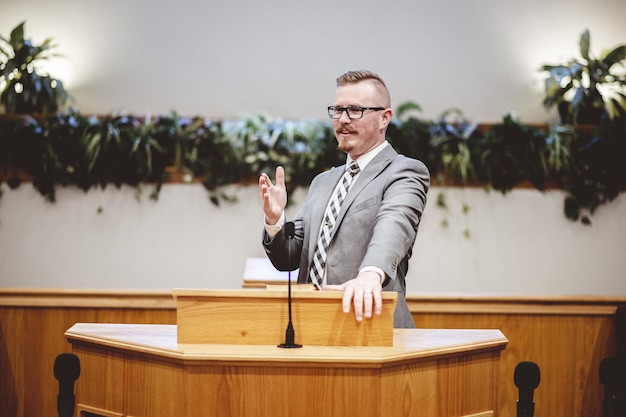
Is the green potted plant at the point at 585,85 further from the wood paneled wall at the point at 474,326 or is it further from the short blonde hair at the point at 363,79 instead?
the short blonde hair at the point at 363,79

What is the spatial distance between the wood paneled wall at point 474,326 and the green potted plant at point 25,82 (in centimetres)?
149

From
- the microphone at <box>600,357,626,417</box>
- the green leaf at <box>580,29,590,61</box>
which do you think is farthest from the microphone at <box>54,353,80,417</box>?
the green leaf at <box>580,29,590,61</box>

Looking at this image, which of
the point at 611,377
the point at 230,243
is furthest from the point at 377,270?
the point at 230,243

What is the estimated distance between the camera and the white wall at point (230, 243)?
16.6ft

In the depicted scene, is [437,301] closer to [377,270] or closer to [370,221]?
[370,221]

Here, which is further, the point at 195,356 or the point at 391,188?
the point at 391,188

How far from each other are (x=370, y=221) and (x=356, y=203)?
0.29 ft

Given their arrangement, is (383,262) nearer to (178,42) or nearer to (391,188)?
(391,188)

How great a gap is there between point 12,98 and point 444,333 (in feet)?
12.7

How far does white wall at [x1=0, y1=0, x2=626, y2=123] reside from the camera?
5.58 meters

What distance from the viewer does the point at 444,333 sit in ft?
7.51

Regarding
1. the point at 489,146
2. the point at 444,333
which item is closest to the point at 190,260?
the point at 489,146

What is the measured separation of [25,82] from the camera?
202 inches

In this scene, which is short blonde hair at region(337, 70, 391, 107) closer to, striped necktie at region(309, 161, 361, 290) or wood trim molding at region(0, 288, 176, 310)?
striped necktie at region(309, 161, 361, 290)
